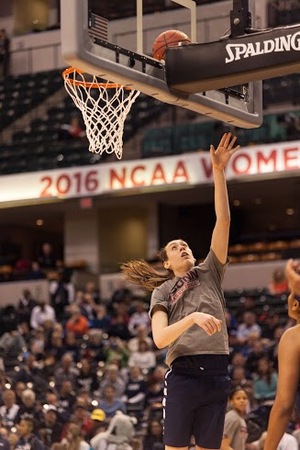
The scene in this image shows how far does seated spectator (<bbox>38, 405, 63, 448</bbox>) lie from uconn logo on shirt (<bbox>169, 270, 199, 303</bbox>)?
6256 mm

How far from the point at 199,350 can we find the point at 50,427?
7.09 m

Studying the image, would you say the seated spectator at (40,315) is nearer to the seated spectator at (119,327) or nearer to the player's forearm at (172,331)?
the seated spectator at (119,327)

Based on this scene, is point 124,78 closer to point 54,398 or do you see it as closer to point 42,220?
point 54,398

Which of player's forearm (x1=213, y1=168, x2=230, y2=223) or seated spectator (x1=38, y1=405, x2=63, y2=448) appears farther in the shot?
seated spectator (x1=38, y1=405, x2=63, y2=448)

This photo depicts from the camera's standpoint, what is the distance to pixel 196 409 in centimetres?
640

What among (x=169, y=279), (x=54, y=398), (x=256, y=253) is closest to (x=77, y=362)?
(x=54, y=398)

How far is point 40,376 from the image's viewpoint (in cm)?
1627

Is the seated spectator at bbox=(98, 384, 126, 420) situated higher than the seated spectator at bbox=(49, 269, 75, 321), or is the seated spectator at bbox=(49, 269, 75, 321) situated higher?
the seated spectator at bbox=(49, 269, 75, 321)

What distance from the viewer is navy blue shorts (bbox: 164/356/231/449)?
6.35 meters

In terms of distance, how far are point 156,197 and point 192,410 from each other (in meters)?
17.6

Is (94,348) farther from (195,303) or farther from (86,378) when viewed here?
(195,303)

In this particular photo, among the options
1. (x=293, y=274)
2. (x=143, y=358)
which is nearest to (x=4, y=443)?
(x=143, y=358)

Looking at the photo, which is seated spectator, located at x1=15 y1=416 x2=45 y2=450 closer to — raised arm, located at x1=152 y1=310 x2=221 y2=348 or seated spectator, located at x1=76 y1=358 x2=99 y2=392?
seated spectator, located at x1=76 y1=358 x2=99 y2=392

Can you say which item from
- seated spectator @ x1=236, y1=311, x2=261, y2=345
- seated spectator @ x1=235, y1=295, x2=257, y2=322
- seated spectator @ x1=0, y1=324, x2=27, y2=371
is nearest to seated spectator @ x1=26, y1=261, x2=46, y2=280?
seated spectator @ x1=0, y1=324, x2=27, y2=371
